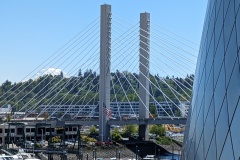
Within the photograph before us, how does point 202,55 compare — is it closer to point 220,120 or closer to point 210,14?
point 210,14

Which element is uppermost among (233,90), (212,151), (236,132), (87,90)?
(87,90)

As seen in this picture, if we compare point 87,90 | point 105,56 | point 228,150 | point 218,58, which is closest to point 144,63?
point 105,56

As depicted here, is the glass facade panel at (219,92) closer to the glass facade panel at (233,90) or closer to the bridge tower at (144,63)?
the glass facade panel at (233,90)

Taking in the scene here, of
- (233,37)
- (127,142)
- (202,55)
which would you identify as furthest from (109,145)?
(233,37)

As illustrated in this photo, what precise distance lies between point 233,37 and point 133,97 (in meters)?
107

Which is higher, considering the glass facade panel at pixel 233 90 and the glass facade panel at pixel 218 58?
the glass facade panel at pixel 218 58

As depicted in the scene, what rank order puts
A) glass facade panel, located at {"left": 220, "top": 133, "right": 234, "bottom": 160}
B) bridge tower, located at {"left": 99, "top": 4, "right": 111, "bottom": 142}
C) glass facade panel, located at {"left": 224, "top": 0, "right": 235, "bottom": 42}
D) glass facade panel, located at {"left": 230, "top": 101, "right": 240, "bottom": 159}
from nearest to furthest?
glass facade panel, located at {"left": 230, "top": 101, "right": 240, "bottom": 159} < glass facade panel, located at {"left": 220, "top": 133, "right": 234, "bottom": 160} < glass facade panel, located at {"left": 224, "top": 0, "right": 235, "bottom": 42} < bridge tower, located at {"left": 99, "top": 4, "right": 111, "bottom": 142}

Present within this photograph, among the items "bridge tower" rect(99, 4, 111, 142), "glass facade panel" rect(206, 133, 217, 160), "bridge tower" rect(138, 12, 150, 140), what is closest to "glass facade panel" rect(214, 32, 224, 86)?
"glass facade panel" rect(206, 133, 217, 160)

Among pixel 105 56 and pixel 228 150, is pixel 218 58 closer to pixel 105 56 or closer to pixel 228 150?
pixel 228 150

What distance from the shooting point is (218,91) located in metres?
10.7

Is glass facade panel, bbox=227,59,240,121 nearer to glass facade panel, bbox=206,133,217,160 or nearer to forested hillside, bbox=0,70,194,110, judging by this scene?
glass facade panel, bbox=206,133,217,160

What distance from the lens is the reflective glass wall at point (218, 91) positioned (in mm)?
9391

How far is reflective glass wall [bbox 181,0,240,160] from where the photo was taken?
939cm

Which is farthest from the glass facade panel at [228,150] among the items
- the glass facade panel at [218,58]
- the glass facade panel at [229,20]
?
the glass facade panel at [229,20]
